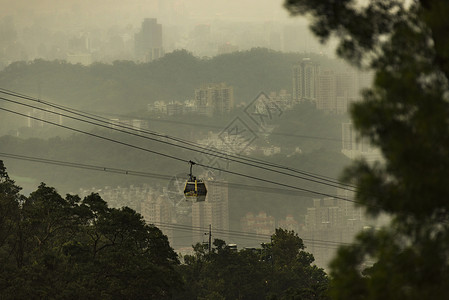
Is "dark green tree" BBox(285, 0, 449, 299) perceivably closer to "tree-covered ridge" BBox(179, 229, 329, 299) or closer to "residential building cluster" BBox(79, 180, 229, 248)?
"tree-covered ridge" BBox(179, 229, 329, 299)

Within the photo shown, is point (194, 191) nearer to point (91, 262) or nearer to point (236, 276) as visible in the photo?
point (91, 262)

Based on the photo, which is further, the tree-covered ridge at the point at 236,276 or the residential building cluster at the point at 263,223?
the residential building cluster at the point at 263,223

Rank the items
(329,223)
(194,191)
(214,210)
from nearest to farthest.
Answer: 1. (194,191)
2. (214,210)
3. (329,223)

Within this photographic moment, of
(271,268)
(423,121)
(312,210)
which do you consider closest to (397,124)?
(423,121)

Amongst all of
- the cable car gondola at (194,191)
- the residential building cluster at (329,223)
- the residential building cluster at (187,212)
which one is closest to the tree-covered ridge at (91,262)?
the cable car gondola at (194,191)

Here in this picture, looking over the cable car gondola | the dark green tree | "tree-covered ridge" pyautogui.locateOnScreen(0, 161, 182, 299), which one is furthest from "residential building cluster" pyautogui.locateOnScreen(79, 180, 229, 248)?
the dark green tree

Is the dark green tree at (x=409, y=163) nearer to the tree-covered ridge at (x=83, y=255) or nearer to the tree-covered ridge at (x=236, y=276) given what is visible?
the tree-covered ridge at (x=83, y=255)

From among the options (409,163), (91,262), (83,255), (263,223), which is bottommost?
(263,223)

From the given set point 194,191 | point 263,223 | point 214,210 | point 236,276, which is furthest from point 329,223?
point 194,191

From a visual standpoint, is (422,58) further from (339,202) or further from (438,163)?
(339,202)
